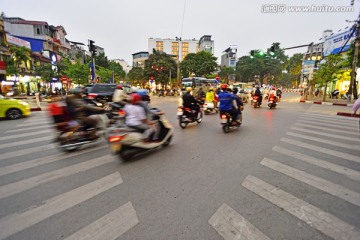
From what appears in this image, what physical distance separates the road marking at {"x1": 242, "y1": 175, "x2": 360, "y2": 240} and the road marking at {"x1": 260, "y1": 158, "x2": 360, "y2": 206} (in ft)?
2.30

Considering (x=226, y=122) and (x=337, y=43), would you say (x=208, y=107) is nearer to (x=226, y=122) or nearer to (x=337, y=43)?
(x=226, y=122)

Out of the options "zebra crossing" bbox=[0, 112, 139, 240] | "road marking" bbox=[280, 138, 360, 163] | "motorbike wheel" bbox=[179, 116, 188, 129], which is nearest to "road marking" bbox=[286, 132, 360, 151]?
"road marking" bbox=[280, 138, 360, 163]

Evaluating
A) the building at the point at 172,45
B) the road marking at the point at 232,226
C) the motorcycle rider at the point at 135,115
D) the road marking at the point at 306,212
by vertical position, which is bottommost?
the road marking at the point at 232,226

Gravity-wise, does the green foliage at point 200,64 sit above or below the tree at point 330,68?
above

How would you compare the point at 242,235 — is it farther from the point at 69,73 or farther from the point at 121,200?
the point at 69,73

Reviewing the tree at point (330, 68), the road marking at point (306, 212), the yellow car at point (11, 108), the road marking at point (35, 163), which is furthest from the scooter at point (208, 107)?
the tree at point (330, 68)

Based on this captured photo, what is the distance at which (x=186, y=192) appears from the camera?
3.36 m

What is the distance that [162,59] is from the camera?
1795 inches

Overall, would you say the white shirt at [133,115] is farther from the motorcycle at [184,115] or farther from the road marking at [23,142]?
the road marking at [23,142]

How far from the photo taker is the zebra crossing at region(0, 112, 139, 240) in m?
2.53

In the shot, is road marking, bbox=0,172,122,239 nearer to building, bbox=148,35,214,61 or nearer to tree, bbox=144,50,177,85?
tree, bbox=144,50,177,85

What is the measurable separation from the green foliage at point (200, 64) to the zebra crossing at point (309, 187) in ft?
153

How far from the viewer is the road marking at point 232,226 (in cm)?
239

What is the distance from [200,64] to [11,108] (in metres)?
45.2
